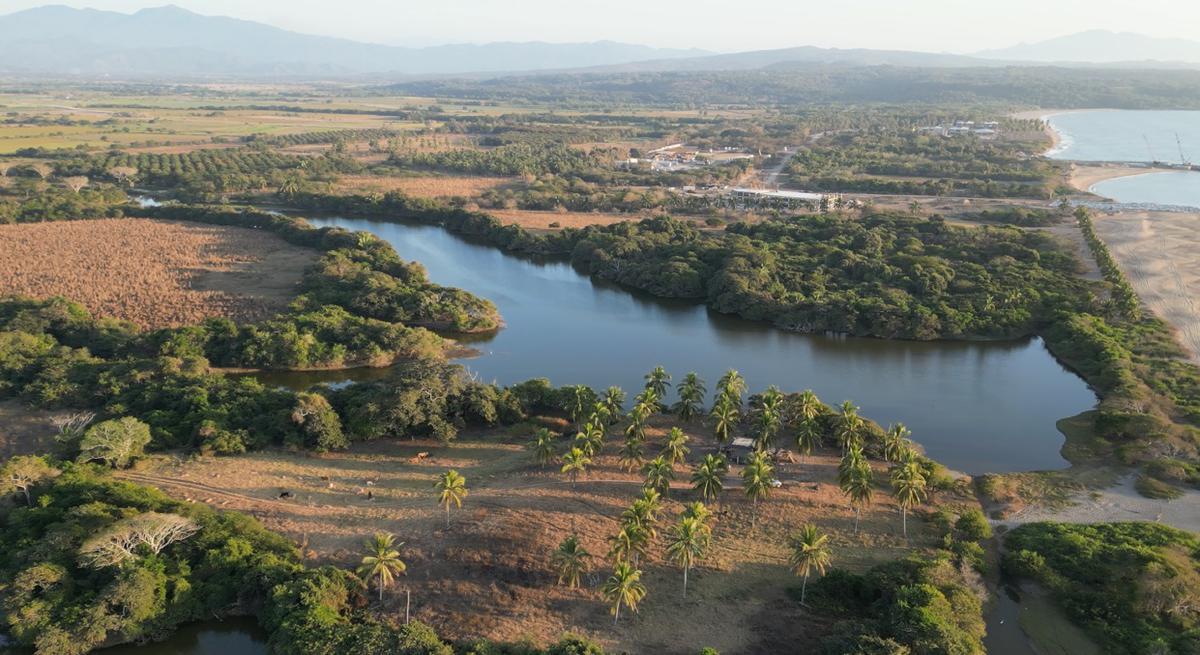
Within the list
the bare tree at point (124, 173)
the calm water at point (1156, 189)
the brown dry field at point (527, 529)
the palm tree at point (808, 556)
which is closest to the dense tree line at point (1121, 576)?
the brown dry field at point (527, 529)

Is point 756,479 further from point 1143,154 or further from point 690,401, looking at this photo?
point 1143,154

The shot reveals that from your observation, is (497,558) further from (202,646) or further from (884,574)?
(884,574)

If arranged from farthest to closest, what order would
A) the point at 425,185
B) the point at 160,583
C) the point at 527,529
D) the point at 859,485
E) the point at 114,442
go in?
1. the point at 425,185
2. the point at 114,442
3. the point at 859,485
4. the point at 527,529
5. the point at 160,583

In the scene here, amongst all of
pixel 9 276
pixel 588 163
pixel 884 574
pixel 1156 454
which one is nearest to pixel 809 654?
pixel 884 574

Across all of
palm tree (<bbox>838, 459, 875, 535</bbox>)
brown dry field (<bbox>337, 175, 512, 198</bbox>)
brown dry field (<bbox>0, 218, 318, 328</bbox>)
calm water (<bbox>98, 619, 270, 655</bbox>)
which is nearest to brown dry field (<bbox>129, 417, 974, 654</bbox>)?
palm tree (<bbox>838, 459, 875, 535</bbox>)

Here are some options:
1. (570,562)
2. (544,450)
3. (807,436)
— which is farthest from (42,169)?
(807,436)

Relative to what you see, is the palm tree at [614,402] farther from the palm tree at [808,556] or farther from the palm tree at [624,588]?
the palm tree at [624,588]
